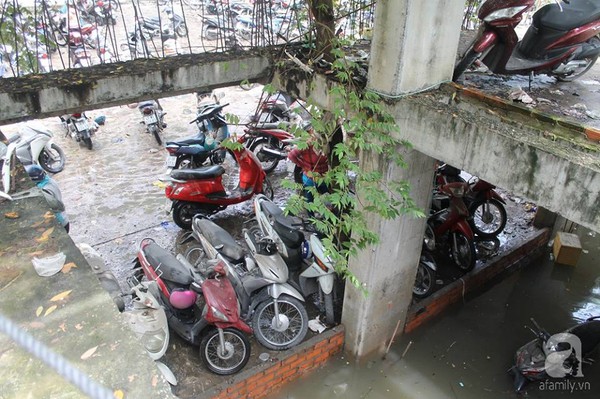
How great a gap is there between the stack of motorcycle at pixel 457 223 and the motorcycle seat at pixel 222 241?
2.19m

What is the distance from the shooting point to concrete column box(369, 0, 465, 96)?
336cm

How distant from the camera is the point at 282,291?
4.75 metres

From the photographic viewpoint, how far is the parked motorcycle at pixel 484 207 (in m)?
6.58

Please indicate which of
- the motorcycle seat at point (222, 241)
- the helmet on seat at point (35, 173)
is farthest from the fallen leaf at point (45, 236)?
the helmet on seat at point (35, 173)

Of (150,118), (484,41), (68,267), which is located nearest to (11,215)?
(68,267)

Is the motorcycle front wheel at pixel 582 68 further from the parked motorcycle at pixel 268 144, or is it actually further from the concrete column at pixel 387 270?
the parked motorcycle at pixel 268 144

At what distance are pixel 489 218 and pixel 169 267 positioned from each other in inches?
176

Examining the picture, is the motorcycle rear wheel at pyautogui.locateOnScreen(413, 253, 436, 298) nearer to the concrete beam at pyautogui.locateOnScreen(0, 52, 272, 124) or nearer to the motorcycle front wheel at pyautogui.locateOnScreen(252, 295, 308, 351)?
the motorcycle front wheel at pyautogui.locateOnScreen(252, 295, 308, 351)

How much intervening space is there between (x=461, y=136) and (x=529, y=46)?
1.60 m

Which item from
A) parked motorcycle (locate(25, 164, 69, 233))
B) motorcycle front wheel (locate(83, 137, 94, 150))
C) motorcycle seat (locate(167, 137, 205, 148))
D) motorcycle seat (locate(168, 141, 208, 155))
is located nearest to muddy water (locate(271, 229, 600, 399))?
parked motorcycle (locate(25, 164, 69, 233))

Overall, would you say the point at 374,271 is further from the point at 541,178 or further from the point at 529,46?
the point at 529,46

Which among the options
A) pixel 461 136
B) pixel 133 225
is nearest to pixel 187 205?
pixel 133 225

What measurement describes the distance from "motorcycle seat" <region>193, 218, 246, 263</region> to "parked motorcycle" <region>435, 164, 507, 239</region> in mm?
3150

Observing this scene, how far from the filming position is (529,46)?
4.23 m
